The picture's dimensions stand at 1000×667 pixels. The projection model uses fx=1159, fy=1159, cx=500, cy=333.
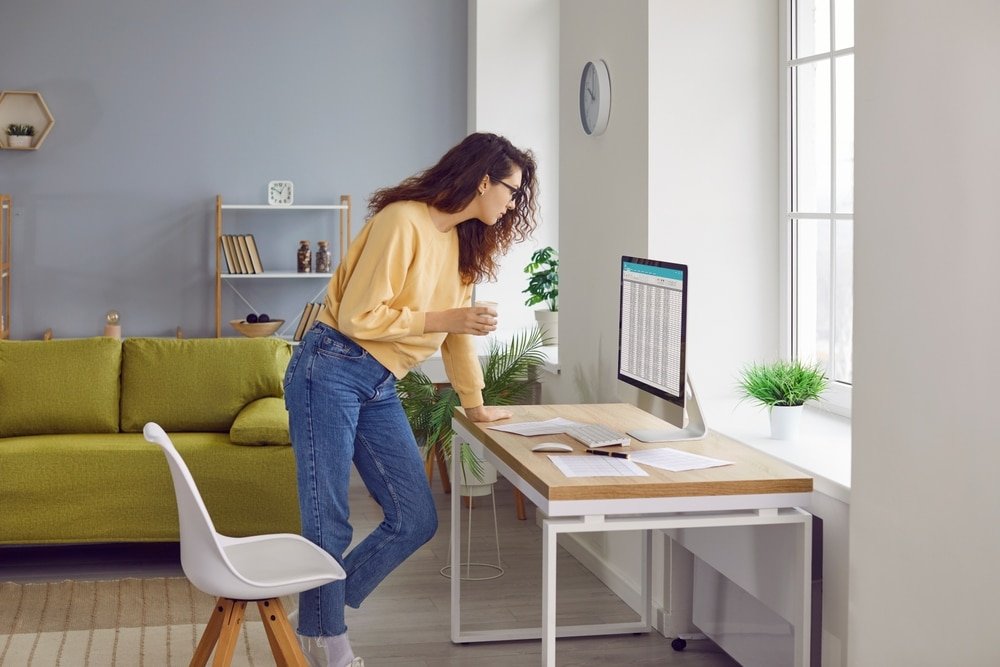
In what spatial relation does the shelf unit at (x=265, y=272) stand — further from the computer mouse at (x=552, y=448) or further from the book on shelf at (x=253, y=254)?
the computer mouse at (x=552, y=448)

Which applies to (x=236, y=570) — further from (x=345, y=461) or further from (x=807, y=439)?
(x=807, y=439)

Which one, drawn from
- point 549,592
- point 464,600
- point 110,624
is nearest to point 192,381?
point 110,624

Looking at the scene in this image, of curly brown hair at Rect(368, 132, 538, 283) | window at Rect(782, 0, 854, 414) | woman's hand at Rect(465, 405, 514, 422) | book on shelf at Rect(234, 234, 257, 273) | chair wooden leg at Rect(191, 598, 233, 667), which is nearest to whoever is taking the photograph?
chair wooden leg at Rect(191, 598, 233, 667)

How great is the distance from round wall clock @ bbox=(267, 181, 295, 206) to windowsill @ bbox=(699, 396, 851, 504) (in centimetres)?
371

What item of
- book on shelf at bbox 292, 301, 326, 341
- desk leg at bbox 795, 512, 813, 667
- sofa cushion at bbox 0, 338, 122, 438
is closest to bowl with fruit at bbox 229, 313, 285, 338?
book on shelf at bbox 292, 301, 326, 341

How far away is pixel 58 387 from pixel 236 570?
2171mm

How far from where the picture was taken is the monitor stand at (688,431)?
9.41 ft

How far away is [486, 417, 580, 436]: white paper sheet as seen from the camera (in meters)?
2.98

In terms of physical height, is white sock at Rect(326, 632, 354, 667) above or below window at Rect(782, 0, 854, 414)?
below

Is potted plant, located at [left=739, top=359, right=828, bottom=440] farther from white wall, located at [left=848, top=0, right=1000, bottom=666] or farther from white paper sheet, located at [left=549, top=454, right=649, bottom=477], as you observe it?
white wall, located at [left=848, top=0, right=1000, bottom=666]

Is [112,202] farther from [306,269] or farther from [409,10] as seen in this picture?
[409,10]

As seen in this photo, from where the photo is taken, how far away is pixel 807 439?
3000mm

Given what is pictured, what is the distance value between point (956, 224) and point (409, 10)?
529 cm

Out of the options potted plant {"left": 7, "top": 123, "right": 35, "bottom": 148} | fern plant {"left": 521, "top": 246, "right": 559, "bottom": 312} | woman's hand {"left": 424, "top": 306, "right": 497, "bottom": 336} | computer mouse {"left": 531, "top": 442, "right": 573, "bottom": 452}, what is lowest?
computer mouse {"left": 531, "top": 442, "right": 573, "bottom": 452}
